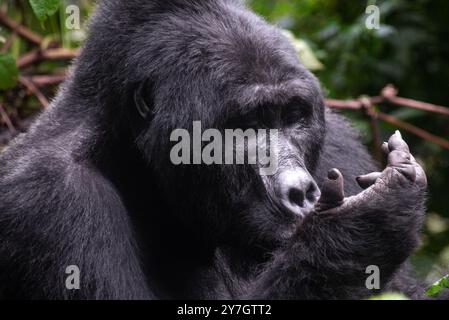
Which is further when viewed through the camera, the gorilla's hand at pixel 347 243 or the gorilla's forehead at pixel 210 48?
the gorilla's forehead at pixel 210 48

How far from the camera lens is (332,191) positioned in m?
3.95

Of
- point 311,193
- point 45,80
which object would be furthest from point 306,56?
point 311,193

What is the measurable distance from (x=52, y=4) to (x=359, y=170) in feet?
7.12

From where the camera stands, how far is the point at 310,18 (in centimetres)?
849

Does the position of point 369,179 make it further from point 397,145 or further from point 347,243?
point 347,243

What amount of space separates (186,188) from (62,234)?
658 mm

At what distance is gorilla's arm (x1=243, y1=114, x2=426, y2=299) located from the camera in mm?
4000

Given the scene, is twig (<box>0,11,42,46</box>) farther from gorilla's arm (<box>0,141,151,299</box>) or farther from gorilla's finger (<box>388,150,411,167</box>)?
gorilla's finger (<box>388,150,411,167</box>)

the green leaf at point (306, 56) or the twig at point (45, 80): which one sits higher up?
the green leaf at point (306, 56)

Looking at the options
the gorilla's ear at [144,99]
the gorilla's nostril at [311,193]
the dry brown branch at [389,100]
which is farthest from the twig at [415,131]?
the gorilla's ear at [144,99]

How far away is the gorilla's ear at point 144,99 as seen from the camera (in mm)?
4406

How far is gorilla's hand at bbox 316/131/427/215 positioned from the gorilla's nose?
0.31 ft

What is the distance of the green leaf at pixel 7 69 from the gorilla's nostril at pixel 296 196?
2371mm

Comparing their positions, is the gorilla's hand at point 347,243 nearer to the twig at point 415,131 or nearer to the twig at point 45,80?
the twig at point 415,131
